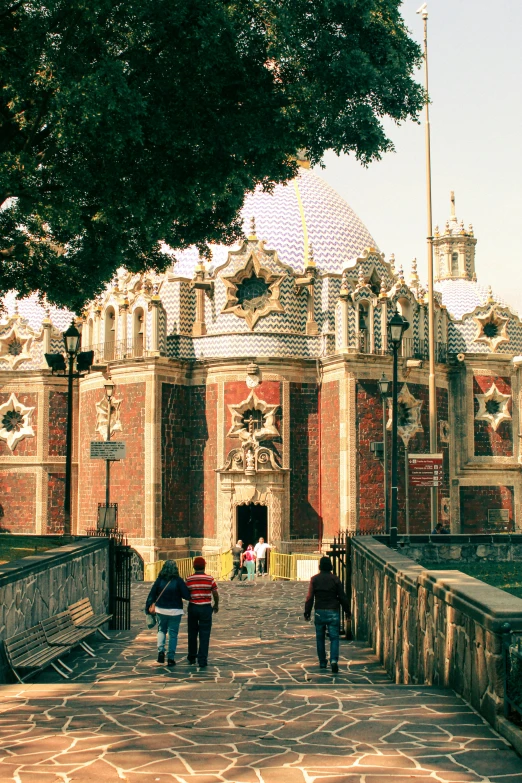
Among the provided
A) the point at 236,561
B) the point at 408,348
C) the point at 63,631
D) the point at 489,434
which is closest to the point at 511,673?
the point at 63,631

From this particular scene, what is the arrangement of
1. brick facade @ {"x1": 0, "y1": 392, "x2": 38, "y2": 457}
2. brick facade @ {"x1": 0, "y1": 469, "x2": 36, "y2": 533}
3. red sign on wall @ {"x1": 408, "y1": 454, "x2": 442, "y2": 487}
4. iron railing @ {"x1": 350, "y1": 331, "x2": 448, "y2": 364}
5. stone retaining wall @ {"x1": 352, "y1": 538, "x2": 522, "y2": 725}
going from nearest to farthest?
stone retaining wall @ {"x1": 352, "y1": 538, "x2": 522, "y2": 725}
red sign on wall @ {"x1": 408, "y1": 454, "x2": 442, "y2": 487}
iron railing @ {"x1": 350, "y1": 331, "x2": 448, "y2": 364}
brick facade @ {"x1": 0, "y1": 469, "x2": 36, "y2": 533}
brick facade @ {"x1": 0, "y1": 392, "x2": 38, "y2": 457}

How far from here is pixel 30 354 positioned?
4259 centimetres

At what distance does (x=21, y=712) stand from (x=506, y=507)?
3491 cm

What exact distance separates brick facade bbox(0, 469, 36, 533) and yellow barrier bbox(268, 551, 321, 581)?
1356 centimetres

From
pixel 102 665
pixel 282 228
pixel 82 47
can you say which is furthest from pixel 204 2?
pixel 282 228

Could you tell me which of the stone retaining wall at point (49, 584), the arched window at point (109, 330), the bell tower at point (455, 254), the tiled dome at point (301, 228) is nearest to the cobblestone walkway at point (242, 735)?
the stone retaining wall at point (49, 584)

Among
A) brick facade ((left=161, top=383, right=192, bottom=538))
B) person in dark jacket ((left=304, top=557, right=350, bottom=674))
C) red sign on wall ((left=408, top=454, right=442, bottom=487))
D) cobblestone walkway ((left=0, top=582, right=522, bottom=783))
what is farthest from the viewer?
brick facade ((left=161, top=383, right=192, bottom=538))

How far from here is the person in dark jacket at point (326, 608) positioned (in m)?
12.5

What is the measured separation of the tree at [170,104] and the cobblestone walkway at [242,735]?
7.95 meters

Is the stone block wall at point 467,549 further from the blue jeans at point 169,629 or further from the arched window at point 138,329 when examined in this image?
the arched window at point 138,329

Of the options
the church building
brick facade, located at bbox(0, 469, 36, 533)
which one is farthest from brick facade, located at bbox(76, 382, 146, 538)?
brick facade, located at bbox(0, 469, 36, 533)

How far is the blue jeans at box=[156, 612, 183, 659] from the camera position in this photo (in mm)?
12906

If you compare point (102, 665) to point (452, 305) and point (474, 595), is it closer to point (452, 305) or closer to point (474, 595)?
point (474, 595)

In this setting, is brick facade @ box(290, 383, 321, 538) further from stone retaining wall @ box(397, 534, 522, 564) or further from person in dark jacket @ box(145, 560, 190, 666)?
person in dark jacket @ box(145, 560, 190, 666)
